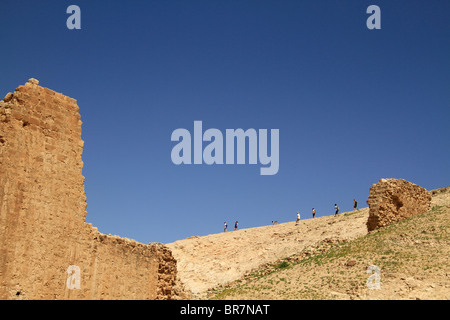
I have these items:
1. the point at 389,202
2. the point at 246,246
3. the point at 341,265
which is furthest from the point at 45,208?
the point at 246,246

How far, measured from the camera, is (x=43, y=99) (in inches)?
511

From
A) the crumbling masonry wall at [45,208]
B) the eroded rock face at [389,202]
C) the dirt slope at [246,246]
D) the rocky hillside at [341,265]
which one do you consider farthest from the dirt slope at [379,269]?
the crumbling masonry wall at [45,208]

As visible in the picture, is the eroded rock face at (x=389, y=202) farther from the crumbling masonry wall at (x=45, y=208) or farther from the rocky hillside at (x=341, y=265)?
the crumbling masonry wall at (x=45, y=208)

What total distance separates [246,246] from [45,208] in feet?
89.7

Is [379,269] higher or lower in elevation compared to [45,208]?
lower

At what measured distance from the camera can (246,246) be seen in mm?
38562

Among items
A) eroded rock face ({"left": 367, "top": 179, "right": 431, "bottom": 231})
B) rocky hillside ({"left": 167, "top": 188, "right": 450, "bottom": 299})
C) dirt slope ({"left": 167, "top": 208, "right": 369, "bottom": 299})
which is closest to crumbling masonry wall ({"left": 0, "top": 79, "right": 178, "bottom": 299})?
rocky hillside ({"left": 167, "top": 188, "right": 450, "bottom": 299})

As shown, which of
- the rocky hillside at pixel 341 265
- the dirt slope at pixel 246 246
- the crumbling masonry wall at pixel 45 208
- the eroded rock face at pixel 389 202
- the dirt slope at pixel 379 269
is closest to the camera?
the crumbling masonry wall at pixel 45 208

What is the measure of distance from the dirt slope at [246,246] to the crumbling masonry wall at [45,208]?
14308 millimetres

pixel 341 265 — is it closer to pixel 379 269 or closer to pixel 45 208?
pixel 379 269

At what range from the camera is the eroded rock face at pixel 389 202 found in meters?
25.9
